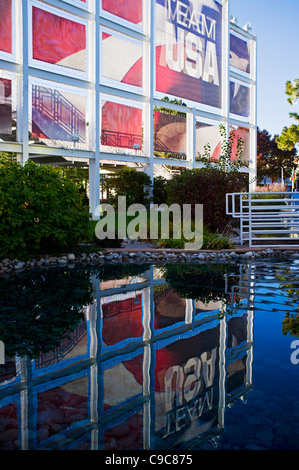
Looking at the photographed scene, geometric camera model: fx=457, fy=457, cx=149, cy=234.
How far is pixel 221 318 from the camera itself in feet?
14.4

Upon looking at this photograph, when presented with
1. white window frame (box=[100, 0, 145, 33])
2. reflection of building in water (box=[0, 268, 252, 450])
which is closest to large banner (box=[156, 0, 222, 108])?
white window frame (box=[100, 0, 145, 33])

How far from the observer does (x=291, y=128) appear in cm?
2758

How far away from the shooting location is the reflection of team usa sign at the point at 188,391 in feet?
7.89

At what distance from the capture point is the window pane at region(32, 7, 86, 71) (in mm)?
18031

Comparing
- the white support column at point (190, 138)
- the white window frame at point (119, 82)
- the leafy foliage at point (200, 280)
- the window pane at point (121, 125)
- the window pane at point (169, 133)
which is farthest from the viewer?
the white support column at point (190, 138)

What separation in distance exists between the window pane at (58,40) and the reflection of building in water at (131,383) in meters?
16.4

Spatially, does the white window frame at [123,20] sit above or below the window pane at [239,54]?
below

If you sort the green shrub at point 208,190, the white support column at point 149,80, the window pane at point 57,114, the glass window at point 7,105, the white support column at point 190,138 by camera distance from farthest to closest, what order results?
the white support column at point 190,138 < the white support column at point 149,80 < the window pane at point 57,114 < the glass window at point 7,105 < the green shrub at point 208,190

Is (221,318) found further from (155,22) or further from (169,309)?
(155,22)

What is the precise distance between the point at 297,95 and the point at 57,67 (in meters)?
16.0

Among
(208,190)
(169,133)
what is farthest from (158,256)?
(169,133)

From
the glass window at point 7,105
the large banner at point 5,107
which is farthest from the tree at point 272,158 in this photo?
the large banner at point 5,107

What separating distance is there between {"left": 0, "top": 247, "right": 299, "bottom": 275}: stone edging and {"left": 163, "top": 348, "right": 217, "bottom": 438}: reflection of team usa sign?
5246mm

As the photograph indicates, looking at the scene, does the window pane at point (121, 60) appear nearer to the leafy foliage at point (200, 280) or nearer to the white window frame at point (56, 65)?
the white window frame at point (56, 65)
